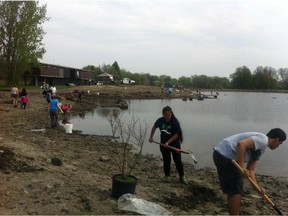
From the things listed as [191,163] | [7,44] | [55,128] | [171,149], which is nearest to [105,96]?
[7,44]

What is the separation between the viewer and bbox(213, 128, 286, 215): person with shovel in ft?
15.5

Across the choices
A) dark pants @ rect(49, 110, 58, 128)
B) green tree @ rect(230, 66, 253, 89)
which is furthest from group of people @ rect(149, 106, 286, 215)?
green tree @ rect(230, 66, 253, 89)

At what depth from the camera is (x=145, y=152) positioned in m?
14.1

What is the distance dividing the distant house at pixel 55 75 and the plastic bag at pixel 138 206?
52176 millimetres

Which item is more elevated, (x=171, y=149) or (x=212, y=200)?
(x=171, y=149)

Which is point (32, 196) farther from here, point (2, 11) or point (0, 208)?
point (2, 11)

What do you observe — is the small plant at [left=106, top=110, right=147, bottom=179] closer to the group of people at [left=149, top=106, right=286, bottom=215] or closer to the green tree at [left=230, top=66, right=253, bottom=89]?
the group of people at [left=149, top=106, right=286, bottom=215]

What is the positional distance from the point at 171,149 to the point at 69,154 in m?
3.94

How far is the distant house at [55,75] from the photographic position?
2269 inches

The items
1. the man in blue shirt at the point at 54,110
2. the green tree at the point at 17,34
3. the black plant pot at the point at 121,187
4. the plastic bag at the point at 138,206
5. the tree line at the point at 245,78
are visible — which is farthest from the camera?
the tree line at the point at 245,78

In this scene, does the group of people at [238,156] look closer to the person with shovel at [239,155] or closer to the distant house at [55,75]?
the person with shovel at [239,155]

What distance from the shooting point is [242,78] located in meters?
144

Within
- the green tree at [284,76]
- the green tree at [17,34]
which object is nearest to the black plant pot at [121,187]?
the green tree at [17,34]

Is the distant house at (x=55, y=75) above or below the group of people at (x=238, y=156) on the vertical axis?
above
